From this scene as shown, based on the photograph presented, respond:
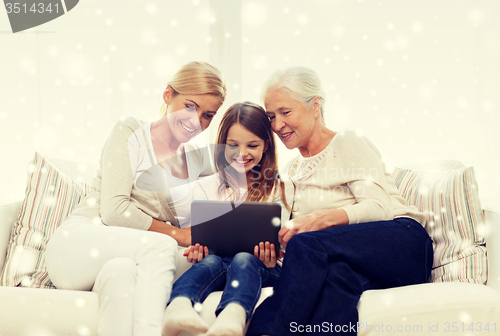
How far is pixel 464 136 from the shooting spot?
2.04 meters

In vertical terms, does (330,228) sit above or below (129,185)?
below

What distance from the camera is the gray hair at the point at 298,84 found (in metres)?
1.35

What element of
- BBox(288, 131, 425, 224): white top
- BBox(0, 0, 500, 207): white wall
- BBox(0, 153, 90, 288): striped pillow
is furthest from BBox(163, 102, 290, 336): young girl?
BBox(0, 0, 500, 207): white wall

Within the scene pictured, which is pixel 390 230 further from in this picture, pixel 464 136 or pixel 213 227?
pixel 464 136

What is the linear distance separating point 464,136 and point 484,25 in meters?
0.65

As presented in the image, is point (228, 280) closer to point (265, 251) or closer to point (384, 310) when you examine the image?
point (265, 251)

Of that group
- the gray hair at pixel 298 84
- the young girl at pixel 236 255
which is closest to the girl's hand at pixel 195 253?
the young girl at pixel 236 255

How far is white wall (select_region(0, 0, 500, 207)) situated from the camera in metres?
2.02

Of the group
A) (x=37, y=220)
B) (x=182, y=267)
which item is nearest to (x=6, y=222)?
(x=37, y=220)

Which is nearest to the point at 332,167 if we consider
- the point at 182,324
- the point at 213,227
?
the point at 213,227

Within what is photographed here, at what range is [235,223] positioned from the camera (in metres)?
1.14

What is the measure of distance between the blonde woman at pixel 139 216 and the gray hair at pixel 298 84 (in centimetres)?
22

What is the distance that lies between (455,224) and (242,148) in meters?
0.81

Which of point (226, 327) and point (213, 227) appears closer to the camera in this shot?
point (226, 327)
